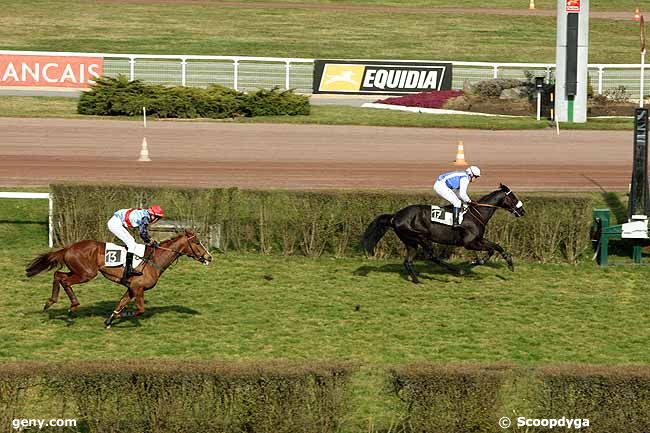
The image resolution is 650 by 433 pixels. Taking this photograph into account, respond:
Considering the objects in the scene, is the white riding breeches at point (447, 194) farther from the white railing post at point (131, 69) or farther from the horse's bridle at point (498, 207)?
the white railing post at point (131, 69)

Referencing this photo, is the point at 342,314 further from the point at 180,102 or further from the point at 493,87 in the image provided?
the point at 493,87

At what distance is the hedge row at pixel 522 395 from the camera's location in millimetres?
10523

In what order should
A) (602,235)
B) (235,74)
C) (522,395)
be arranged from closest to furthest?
(522,395) < (602,235) < (235,74)

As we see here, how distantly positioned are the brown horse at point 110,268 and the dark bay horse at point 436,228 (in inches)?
150

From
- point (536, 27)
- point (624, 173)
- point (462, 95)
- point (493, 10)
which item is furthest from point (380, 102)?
point (493, 10)

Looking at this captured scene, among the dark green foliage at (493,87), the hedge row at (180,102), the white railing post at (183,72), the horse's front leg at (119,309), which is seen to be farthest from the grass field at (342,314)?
the white railing post at (183,72)

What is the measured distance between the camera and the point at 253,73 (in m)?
43.8

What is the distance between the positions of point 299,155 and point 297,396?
20394mm

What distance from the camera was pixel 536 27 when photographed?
60.8m

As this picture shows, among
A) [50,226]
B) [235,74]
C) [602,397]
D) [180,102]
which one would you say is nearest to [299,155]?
[180,102]

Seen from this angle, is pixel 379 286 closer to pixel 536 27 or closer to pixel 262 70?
pixel 262 70

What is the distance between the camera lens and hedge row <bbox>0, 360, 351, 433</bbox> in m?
10.5

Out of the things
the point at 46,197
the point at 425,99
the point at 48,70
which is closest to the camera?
the point at 46,197

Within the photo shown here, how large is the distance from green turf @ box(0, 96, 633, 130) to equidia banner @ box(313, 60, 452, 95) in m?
3.65
